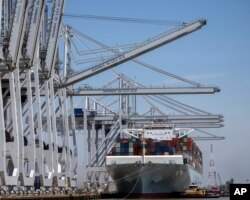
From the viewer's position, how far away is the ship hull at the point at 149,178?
49.2m

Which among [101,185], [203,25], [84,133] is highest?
[203,25]

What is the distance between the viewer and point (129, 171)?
5066cm

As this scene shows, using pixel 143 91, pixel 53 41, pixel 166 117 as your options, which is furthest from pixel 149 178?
pixel 53 41

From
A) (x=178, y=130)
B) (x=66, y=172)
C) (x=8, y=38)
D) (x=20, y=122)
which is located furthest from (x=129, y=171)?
(x=8, y=38)

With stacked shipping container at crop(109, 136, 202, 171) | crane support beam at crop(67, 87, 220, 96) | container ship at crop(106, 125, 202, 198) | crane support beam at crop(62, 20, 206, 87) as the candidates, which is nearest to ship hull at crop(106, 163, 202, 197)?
container ship at crop(106, 125, 202, 198)

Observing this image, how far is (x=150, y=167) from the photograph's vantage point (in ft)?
163

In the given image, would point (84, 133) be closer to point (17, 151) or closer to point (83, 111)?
point (83, 111)

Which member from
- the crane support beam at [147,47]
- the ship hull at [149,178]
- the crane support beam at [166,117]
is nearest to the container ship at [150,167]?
the ship hull at [149,178]

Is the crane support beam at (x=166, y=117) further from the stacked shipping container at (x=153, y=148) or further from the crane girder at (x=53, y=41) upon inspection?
the crane girder at (x=53, y=41)

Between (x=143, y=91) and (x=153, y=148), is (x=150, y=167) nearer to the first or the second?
(x=153, y=148)

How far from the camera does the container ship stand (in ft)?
163

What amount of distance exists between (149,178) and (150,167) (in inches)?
42.0

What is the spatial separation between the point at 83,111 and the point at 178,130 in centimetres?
1107

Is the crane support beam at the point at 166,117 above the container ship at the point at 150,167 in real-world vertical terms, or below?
above
